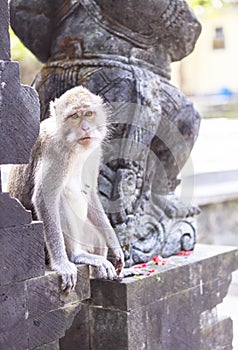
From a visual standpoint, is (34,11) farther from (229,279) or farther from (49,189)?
(229,279)

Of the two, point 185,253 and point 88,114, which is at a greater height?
point 88,114

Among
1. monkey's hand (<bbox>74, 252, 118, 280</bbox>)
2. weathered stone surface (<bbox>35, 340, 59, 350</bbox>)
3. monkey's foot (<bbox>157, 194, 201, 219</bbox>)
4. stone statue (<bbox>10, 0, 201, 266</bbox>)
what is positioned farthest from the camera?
monkey's foot (<bbox>157, 194, 201, 219</bbox>)

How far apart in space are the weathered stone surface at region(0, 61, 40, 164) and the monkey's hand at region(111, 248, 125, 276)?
0.92 meters

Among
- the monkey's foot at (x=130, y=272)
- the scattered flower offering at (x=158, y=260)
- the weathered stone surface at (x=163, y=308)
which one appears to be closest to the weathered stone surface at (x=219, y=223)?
the weathered stone surface at (x=163, y=308)

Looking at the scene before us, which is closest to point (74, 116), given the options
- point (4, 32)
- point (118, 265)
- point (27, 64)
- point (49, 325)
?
point (4, 32)

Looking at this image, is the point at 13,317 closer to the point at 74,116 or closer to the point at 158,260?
the point at 74,116

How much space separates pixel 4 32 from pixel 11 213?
719 mm

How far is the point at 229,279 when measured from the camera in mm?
4273

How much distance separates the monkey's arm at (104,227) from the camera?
11.2 feet

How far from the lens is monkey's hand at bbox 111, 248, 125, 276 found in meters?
3.41

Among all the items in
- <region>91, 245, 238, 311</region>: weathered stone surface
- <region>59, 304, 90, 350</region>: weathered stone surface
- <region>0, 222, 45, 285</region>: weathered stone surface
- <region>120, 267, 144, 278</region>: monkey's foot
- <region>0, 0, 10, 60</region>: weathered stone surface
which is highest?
<region>0, 0, 10, 60</region>: weathered stone surface

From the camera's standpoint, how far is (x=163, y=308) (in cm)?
370

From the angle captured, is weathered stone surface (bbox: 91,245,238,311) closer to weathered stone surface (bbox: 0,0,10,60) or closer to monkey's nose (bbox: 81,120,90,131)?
monkey's nose (bbox: 81,120,90,131)

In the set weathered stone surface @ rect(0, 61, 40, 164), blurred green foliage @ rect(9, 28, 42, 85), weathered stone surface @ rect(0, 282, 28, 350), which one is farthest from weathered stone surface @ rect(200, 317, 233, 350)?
blurred green foliage @ rect(9, 28, 42, 85)
